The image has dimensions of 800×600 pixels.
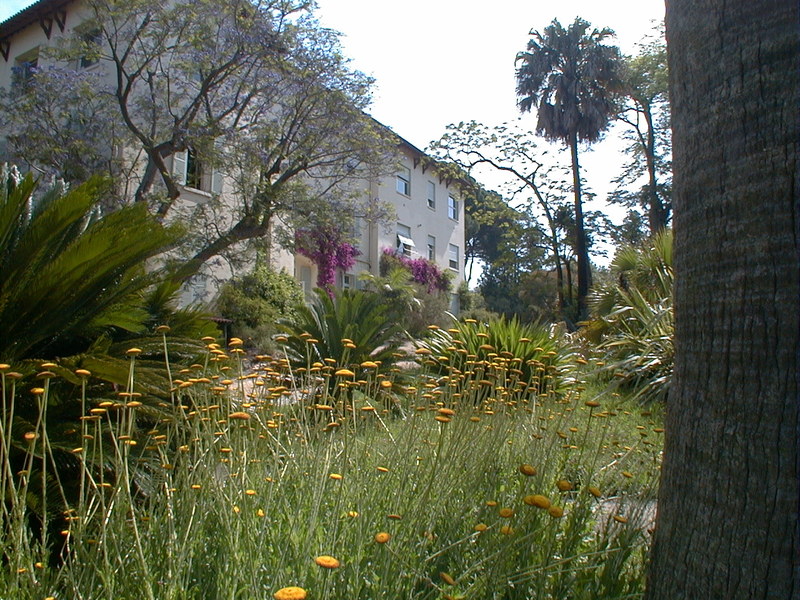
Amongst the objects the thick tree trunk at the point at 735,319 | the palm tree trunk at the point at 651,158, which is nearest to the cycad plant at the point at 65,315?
the thick tree trunk at the point at 735,319

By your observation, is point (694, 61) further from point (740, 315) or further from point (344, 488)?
point (344, 488)

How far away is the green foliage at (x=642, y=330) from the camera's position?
749cm

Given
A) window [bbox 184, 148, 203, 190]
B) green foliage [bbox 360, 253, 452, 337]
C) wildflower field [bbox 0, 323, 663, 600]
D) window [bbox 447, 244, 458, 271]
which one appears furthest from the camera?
window [bbox 447, 244, 458, 271]

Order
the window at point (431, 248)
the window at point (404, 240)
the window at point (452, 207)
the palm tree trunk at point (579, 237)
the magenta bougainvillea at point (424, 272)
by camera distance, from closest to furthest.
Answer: the palm tree trunk at point (579, 237) → the magenta bougainvillea at point (424, 272) → the window at point (404, 240) → the window at point (431, 248) → the window at point (452, 207)

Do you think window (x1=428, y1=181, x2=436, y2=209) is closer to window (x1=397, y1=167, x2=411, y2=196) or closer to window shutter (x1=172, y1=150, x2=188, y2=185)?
window (x1=397, y1=167, x2=411, y2=196)

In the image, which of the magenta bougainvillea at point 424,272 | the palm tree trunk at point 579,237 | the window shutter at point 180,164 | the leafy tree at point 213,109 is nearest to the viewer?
the leafy tree at point 213,109

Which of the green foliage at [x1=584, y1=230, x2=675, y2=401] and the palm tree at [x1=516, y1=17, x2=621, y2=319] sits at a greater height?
the palm tree at [x1=516, y1=17, x2=621, y2=319]

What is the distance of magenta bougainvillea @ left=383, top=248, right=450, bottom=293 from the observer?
98.0 ft

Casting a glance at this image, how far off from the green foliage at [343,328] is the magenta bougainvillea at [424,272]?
20815 mm

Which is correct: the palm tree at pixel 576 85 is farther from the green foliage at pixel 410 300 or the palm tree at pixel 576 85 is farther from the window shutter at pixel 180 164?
the window shutter at pixel 180 164

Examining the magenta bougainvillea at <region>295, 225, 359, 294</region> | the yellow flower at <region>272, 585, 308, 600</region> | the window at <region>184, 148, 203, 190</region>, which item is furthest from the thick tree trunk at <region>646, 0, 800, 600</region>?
the magenta bougainvillea at <region>295, 225, 359, 294</region>

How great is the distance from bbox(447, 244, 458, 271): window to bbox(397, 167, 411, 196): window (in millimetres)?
5352

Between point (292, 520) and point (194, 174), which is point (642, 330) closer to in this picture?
point (292, 520)

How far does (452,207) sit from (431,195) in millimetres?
2718
